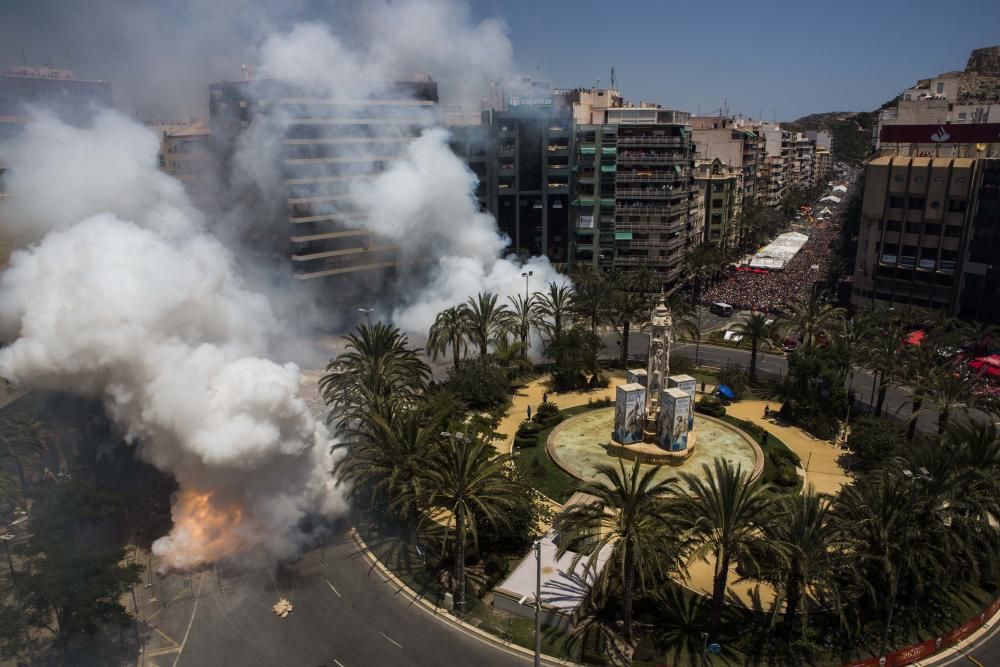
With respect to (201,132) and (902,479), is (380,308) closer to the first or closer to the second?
(201,132)

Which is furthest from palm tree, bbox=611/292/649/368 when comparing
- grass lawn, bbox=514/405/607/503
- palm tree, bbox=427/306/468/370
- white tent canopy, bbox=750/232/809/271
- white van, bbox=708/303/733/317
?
white tent canopy, bbox=750/232/809/271

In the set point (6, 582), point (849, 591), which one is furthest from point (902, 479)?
point (6, 582)

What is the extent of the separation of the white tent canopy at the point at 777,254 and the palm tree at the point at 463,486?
93.3m

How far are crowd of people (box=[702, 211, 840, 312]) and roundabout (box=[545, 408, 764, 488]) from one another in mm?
36136

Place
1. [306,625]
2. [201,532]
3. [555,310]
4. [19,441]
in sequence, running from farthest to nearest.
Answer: [555,310] < [19,441] < [201,532] < [306,625]

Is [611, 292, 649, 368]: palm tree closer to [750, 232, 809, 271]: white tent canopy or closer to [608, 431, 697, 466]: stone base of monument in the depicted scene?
[608, 431, 697, 466]: stone base of monument

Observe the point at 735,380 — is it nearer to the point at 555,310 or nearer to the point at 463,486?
the point at 555,310

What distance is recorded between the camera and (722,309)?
291 ft

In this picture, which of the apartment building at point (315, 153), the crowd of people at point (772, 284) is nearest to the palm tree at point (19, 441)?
the apartment building at point (315, 153)

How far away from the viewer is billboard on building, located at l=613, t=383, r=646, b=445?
156 feet

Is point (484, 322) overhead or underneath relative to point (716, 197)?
underneath

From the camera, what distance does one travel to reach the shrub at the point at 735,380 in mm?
59688

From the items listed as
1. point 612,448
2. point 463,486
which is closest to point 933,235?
point 612,448

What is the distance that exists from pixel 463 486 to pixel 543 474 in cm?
1410
